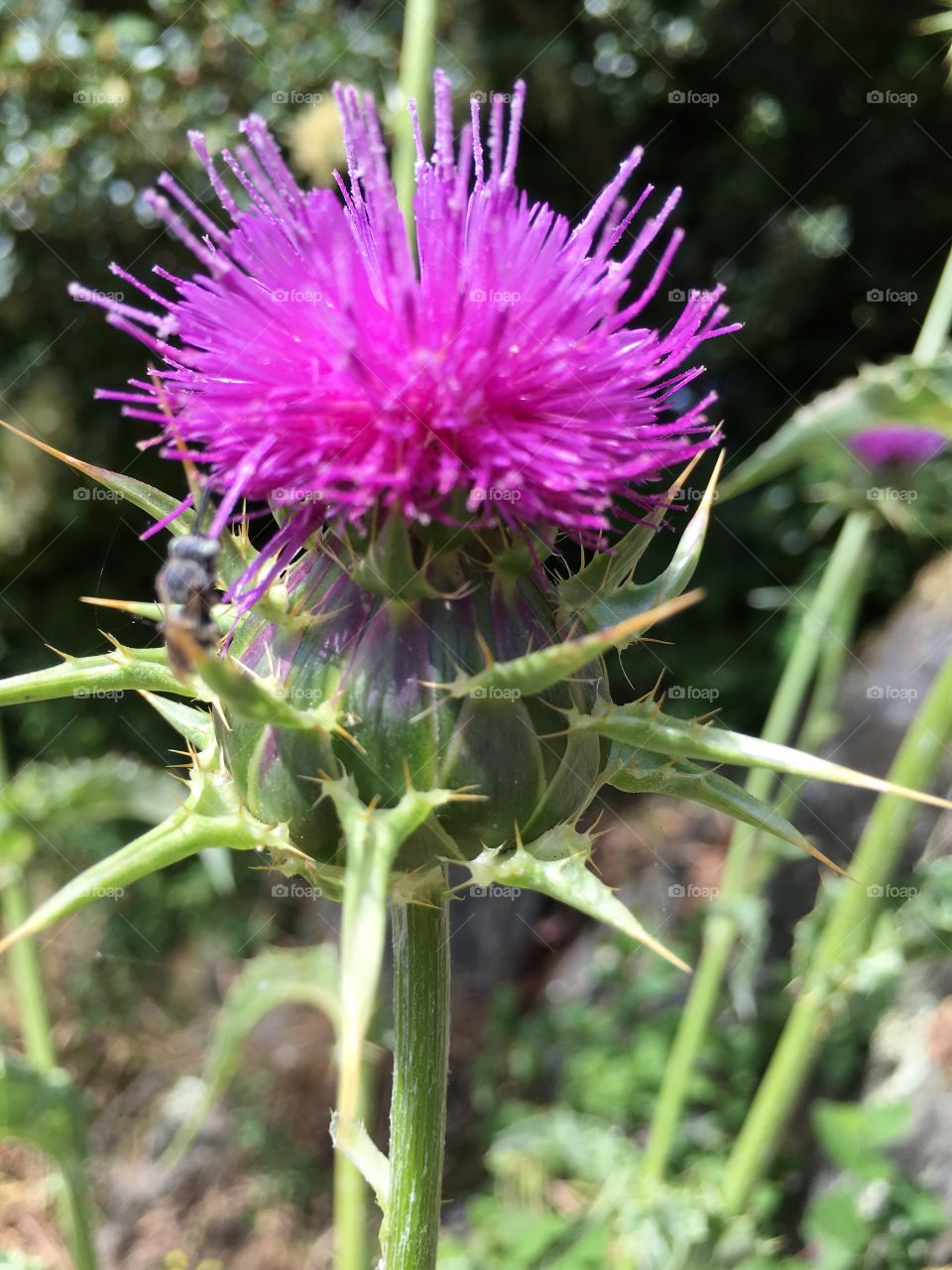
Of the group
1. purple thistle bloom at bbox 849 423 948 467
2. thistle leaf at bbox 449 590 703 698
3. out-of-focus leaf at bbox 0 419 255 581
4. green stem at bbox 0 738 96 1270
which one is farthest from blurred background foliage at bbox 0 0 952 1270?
thistle leaf at bbox 449 590 703 698

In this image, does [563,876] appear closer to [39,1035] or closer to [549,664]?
[549,664]

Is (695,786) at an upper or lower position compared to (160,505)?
upper

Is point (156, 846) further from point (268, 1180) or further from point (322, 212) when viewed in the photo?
point (268, 1180)

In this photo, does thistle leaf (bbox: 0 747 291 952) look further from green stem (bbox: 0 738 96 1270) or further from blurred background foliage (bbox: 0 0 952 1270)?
blurred background foliage (bbox: 0 0 952 1270)

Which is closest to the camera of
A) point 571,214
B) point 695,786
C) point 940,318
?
point 695,786

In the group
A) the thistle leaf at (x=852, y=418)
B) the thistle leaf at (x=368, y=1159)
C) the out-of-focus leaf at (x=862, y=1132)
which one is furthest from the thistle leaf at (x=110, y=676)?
the out-of-focus leaf at (x=862, y=1132)

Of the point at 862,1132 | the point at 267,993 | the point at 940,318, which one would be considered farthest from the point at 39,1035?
the point at 940,318

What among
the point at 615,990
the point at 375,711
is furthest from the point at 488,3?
the point at 375,711

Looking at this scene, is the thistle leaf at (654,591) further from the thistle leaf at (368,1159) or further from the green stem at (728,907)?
the green stem at (728,907)
